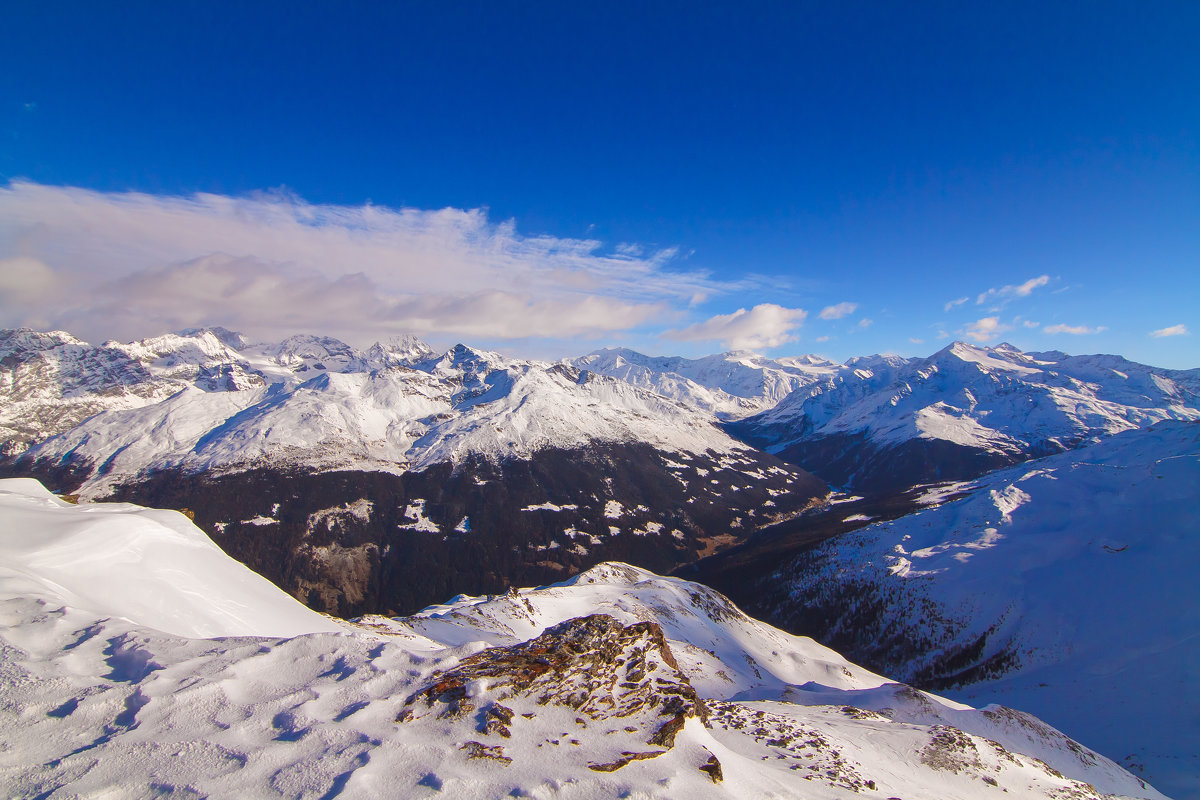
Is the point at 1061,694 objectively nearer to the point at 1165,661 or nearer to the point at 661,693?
the point at 1165,661

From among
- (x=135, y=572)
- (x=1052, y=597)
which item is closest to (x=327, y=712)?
(x=135, y=572)

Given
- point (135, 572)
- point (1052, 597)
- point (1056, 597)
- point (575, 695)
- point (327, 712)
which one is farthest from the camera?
point (1052, 597)

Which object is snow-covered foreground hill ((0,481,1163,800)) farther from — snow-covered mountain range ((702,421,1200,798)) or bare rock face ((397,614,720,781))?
snow-covered mountain range ((702,421,1200,798))

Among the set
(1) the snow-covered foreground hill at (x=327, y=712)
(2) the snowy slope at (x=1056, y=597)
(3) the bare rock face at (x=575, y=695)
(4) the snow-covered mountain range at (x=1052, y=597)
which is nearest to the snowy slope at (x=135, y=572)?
(1) the snow-covered foreground hill at (x=327, y=712)

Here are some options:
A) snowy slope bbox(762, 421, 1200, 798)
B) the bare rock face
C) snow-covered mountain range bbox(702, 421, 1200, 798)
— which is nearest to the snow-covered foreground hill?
the bare rock face

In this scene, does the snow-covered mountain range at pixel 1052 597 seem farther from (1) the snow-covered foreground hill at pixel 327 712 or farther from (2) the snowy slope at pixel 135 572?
(2) the snowy slope at pixel 135 572

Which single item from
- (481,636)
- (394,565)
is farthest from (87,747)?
(394,565)

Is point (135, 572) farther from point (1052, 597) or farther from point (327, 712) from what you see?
point (1052, 597)
